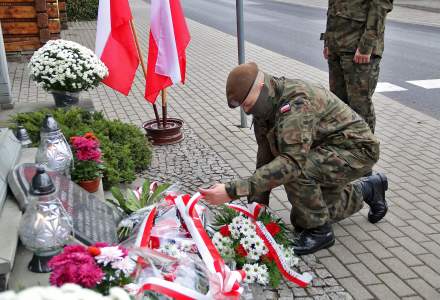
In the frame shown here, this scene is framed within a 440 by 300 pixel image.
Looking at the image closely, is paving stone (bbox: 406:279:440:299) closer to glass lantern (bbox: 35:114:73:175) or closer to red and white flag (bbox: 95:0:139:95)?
glass lantern (bbox: 35:114:73:175)

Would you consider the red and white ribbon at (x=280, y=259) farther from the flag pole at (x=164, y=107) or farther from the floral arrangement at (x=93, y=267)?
the flag pole at (x=164, y=107)

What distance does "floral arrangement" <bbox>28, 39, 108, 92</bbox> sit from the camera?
4969 mm

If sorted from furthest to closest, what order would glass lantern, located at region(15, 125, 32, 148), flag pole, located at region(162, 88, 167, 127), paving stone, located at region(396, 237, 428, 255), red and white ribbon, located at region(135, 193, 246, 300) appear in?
flag pole, located at region(162, 88, 167, 127)
glass lantern, located at region(15, 125, 32, 148)
paving stone, located at region(396, 237, 428, 255)
red and white ribbon, located at region(135, 193, 246, 300)

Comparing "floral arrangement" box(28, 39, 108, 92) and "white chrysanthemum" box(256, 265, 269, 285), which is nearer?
"white chrysanthemum" box(256, 265, 269, 285)

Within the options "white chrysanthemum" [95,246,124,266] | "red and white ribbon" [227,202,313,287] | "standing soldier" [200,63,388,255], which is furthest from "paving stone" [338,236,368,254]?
"white chrysanthemum" [95,246,124,266]

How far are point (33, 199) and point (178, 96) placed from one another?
5.58m

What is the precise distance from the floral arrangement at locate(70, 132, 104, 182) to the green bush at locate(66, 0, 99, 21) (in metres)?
13.6

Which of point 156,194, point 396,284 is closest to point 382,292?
point 396,284

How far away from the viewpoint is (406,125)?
6492mm

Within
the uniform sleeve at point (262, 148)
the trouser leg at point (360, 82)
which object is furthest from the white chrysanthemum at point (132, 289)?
the trouser leg at point (360, 82)

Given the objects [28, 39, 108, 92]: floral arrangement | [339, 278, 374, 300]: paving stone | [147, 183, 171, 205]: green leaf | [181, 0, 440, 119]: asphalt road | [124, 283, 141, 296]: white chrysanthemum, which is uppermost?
[28, 39, 108, 92]: floral arrangement

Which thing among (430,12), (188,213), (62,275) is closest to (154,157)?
(188,213)

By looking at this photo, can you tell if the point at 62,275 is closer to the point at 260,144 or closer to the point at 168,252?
the point at 168,252

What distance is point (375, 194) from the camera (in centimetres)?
388
